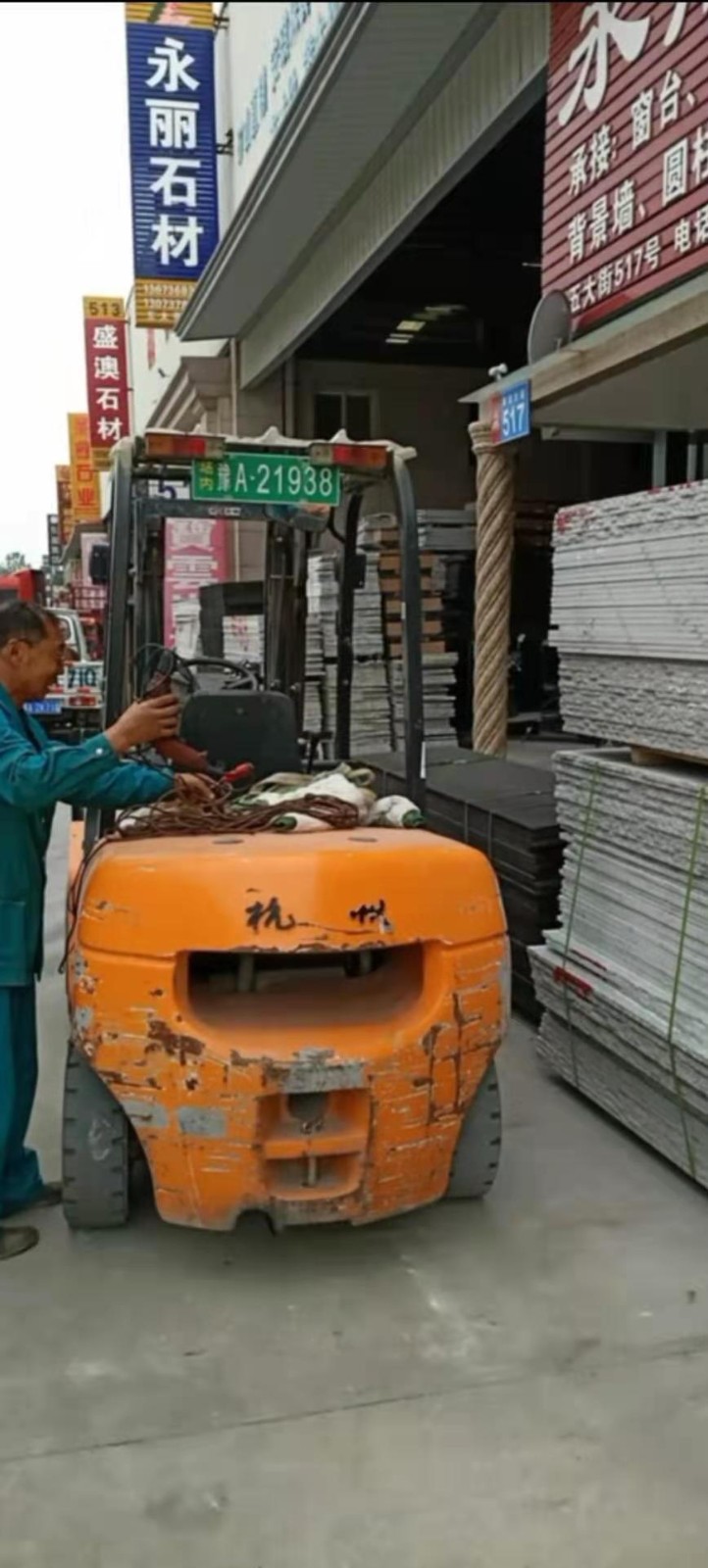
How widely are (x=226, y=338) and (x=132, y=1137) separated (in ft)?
44.7

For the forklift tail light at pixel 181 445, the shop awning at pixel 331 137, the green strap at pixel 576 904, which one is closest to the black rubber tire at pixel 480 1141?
the green strap at pixel 576 904

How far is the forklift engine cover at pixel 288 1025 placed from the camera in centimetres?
313

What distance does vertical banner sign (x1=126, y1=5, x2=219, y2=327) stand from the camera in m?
11.0

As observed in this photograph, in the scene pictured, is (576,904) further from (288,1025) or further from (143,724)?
(143,724)

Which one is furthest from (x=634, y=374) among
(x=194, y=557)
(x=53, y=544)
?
(x=53, y=544)

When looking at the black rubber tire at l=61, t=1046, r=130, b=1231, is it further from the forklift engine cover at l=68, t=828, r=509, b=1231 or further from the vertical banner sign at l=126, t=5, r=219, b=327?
the vertical banner sign at l=126, t=5, r=219, b=327

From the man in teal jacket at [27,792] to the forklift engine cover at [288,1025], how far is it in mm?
250

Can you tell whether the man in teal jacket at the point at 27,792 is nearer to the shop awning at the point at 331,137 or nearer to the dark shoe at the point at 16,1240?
the dark shoe at the point at 16,1240

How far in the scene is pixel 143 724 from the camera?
3.54 m

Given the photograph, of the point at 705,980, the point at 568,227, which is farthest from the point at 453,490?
the point at 705,980

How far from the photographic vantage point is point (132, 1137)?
3.73 meters

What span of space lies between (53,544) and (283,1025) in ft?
199

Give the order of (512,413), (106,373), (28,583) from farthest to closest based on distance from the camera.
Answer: (106,373)
(28,583)
(512,413)

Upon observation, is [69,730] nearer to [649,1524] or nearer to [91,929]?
[91,929]
